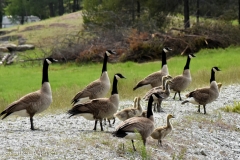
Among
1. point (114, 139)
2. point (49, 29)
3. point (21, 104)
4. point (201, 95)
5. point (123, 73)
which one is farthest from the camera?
point (49, 29)

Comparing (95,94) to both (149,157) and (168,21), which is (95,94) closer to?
(149,157)

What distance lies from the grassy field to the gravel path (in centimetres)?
326

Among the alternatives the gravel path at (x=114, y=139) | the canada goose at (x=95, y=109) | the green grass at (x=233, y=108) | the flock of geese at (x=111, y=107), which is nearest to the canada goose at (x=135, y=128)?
the flock of geese at (x=111, y=107)

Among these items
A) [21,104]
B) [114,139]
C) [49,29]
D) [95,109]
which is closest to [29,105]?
[21,104]

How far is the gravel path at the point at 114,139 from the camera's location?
11336 mm

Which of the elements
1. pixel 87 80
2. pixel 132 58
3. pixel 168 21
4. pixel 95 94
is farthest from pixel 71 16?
pixel 95 94

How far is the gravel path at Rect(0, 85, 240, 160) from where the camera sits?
1134cm

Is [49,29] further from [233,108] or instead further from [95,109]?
[95,109]

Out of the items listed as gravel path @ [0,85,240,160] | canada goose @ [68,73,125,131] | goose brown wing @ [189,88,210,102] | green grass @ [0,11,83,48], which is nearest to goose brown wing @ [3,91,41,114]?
gravel path @ [0,85,240,160]

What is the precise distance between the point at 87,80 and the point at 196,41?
575 inches

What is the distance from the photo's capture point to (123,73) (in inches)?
1165

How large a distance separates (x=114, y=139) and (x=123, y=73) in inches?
678

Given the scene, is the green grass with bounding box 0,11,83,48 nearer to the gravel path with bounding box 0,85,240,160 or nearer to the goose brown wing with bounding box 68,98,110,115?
the gravel path with bounding box 0,85,240,160

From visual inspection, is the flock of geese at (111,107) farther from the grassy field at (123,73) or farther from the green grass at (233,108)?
the grassy field at (123,73)
